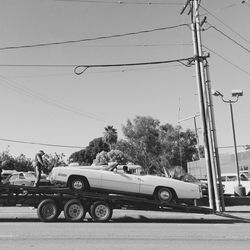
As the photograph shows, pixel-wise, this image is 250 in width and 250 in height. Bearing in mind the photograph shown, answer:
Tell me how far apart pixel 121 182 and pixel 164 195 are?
62.4 inches

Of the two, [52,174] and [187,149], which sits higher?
[187,149]

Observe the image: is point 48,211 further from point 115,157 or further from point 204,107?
point 115,157

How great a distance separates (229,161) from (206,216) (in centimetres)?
4154

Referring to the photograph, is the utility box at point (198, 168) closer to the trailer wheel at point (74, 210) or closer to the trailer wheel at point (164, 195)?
the trailer wheel at point (164, 195)

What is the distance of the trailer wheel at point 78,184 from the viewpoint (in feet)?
44.8

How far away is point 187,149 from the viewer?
63.5 m

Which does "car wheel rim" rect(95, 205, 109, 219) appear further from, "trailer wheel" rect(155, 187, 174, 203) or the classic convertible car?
"trailer wheel" rect(155, 187, 174, 203)

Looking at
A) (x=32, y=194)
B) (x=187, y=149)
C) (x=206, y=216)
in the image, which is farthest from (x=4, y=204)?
(x=187, y=149)

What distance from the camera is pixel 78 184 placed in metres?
13.7

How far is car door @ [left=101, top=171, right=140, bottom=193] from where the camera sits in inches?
543
